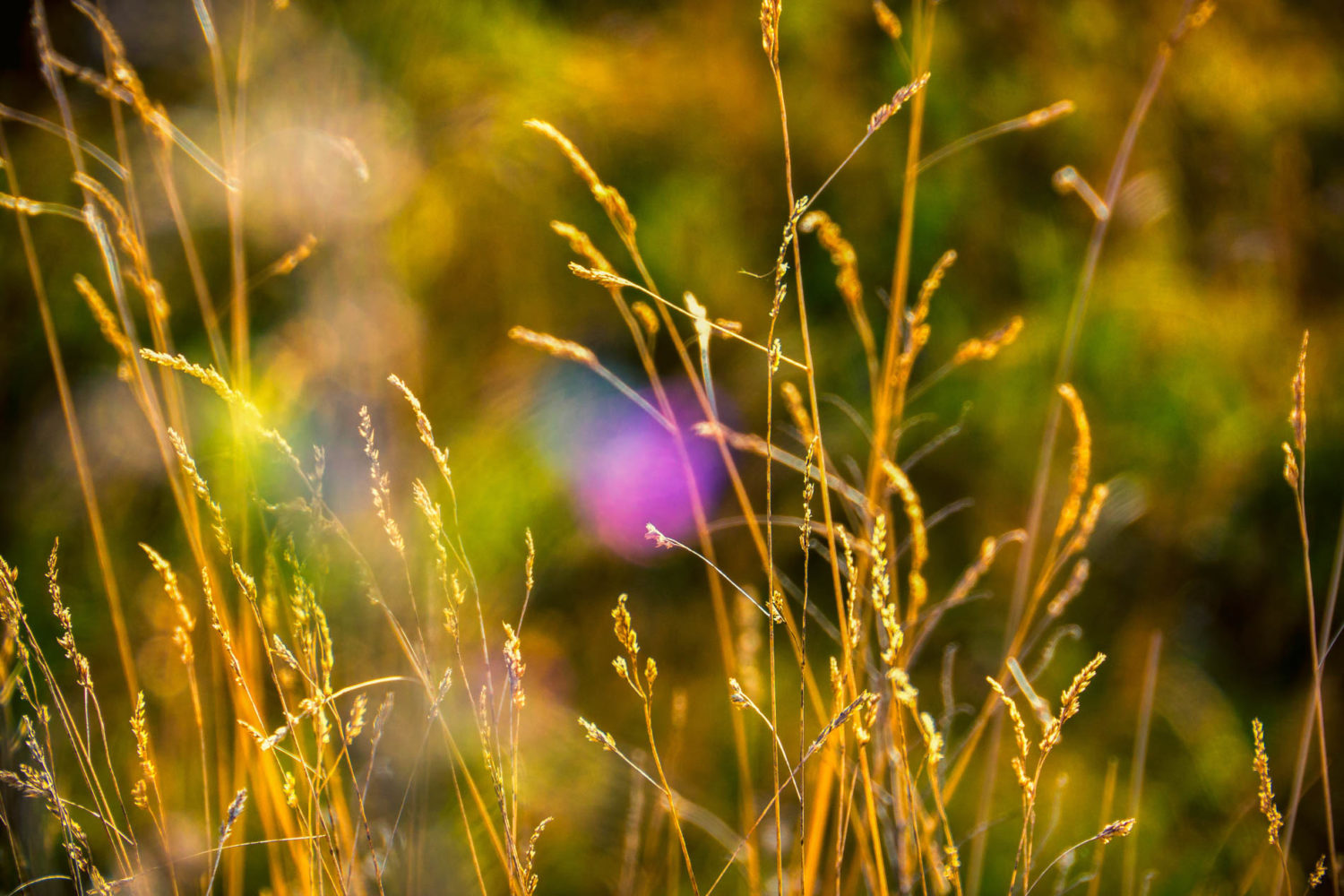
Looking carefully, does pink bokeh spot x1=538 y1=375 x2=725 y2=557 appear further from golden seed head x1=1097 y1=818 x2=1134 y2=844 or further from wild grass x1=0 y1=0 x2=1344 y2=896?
golden seed head x1=1097 y1=818 x2=1134 y2=844

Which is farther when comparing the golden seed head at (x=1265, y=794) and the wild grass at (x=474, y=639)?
the wild grass at (x=474, y=639)

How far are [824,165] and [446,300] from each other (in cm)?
68

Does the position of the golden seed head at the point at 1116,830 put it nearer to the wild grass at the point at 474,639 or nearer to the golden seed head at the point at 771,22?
the wild grass at the point at 474,639

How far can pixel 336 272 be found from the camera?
1.17 m

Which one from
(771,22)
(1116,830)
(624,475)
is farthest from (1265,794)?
(624,475)

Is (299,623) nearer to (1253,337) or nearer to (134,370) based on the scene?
(134,370)

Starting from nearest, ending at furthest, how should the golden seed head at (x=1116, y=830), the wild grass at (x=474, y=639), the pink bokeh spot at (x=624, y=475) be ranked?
1. the golden seed head at (x=1116, y=830)
2. the wild grass at (x=474, y=639)
3. the pink bokeh spot at (x=624, y=475)

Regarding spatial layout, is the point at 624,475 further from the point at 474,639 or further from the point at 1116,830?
the point at 1116,830

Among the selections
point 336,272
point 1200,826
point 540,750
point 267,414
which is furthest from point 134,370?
point 1200,826

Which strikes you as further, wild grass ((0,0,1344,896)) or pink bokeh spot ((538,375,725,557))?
pink bokeh spot ((538,375,725,557))

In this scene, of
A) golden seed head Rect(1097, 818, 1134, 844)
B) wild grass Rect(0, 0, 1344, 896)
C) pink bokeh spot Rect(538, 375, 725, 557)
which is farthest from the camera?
pink bokeh spot Rect(538, 375, 725, 557)

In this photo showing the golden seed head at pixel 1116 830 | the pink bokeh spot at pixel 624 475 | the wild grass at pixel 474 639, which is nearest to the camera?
the golden seed head at pixel 1116 830

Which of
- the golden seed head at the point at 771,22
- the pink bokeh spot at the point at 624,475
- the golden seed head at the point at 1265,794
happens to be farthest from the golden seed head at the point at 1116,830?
the pink bokeh spot at the point at 624,475

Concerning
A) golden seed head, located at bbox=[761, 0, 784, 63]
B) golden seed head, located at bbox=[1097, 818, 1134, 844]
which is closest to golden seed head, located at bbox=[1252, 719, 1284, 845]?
golden seed head, located at bbox=[1097, 818, 1134, 844]
